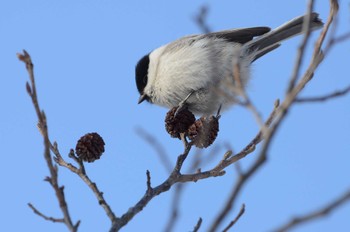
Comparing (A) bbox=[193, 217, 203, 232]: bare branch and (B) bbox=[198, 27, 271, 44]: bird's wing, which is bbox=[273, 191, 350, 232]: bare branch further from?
(B) bbox=[198, 27, 271, 44]: bird's wing

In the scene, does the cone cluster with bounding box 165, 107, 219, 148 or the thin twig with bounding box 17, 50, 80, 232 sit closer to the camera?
the thin twig with bounding box 17, 50, 80, 232

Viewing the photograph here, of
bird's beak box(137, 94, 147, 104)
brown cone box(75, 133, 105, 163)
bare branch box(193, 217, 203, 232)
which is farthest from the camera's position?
bird's beak box(137, 94, 147, 104)

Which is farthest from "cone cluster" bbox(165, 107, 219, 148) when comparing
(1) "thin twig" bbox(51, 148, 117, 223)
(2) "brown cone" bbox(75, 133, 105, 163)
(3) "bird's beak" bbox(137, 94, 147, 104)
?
(3) "bird's beak" bbox(137, 94, 147, 104)

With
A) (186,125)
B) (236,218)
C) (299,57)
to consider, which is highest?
(299,57)

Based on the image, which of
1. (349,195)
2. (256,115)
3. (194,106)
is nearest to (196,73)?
(194,106)

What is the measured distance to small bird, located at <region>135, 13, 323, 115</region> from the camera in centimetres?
441

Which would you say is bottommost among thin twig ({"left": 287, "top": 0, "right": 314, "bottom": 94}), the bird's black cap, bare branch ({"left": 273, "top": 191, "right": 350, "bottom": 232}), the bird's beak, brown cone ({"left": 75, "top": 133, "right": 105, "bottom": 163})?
bare branch ({"left": 273, "top": 191, "right": 350, "bottom": 232})

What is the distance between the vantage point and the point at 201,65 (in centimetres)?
444

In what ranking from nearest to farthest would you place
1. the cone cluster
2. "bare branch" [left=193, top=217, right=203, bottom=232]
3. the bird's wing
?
"bare branch" [left=193, top=217, right=203, bottom=232] < the cone cluster < the bird's wing

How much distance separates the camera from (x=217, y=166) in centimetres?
277

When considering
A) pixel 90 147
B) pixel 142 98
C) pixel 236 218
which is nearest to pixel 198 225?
pixel 236 218

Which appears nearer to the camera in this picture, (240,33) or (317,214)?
(317,214)

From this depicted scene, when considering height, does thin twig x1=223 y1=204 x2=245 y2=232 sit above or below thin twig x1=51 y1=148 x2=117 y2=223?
below

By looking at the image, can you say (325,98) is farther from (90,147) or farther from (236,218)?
(90,147)
